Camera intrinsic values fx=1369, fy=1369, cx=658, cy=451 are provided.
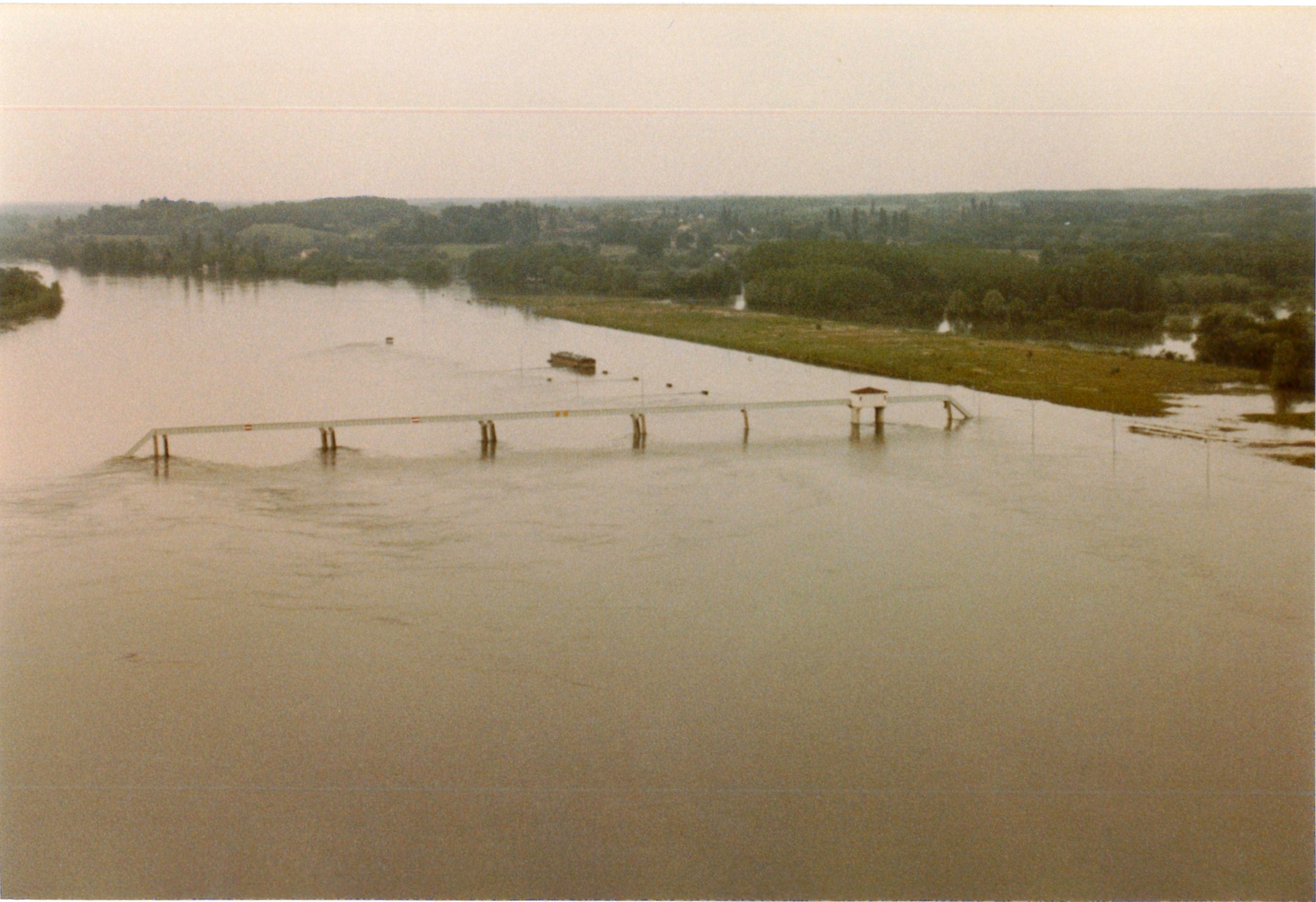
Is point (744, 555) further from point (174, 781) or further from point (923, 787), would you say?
point (174, 781)

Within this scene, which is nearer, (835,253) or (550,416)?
(550,416)

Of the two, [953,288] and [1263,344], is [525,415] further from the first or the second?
[1263,344]

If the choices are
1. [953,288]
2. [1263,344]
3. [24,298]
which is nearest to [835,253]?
[953,288]

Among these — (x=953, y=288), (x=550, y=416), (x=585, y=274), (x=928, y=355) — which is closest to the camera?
(x=550, y=416)

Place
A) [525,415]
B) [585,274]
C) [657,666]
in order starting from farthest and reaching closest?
[585,274], [525,415], [657,666]

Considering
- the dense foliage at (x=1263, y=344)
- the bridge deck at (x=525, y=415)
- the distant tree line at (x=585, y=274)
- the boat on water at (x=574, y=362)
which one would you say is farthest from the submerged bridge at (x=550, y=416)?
the distant tree line at (x=585, y=274)

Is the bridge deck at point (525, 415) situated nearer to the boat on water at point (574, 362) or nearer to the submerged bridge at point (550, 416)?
the submerged bridge at point (550, 416)

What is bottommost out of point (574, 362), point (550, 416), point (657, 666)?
point (657, 666)

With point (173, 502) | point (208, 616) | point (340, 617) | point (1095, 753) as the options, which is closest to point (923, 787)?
point (1095, 753)
